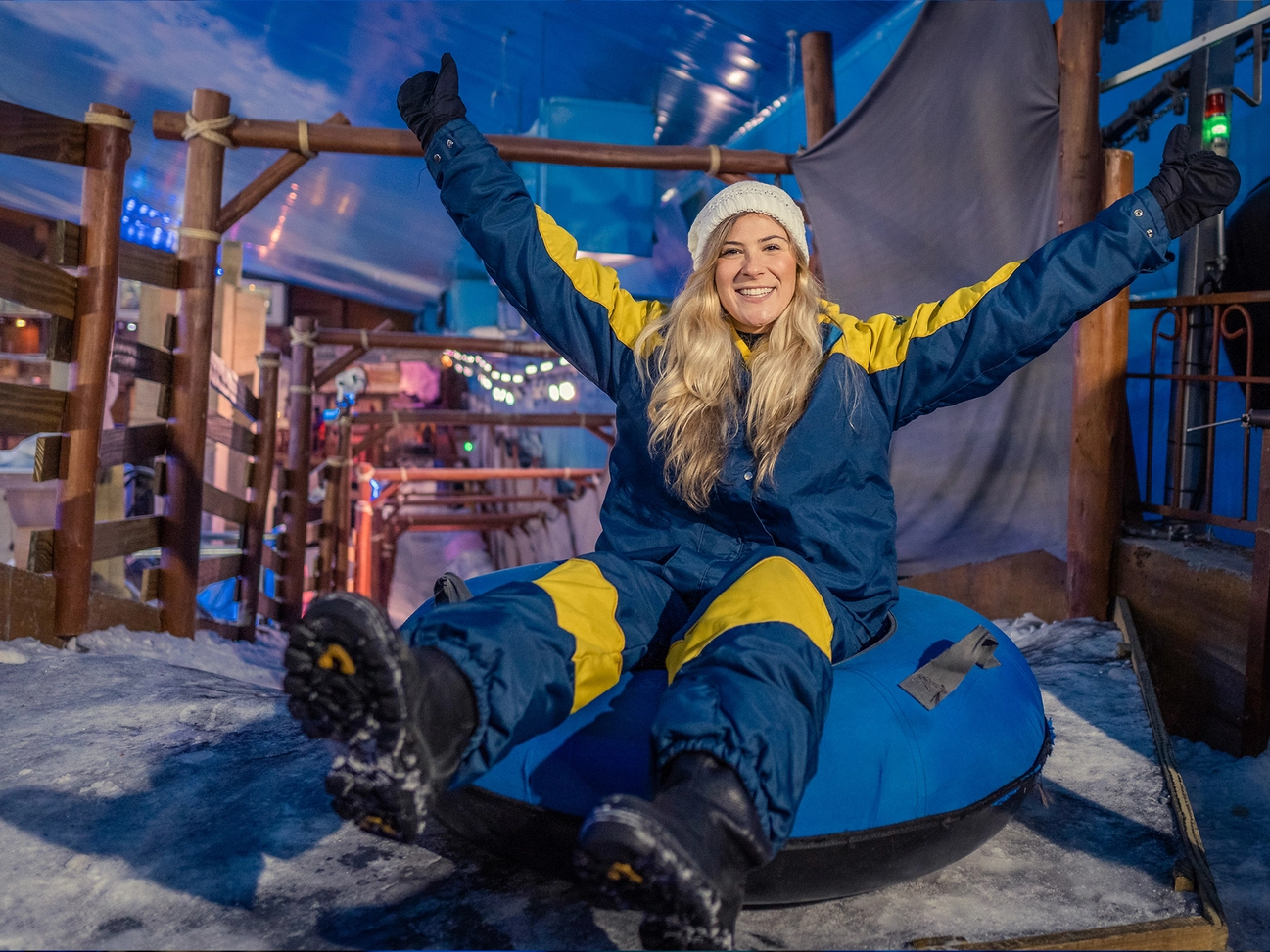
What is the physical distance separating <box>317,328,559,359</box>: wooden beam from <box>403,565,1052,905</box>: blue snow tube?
4.98 metres

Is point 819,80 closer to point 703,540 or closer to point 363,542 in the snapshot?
point 703,540

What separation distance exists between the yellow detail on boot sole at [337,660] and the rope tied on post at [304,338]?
5.43 metres

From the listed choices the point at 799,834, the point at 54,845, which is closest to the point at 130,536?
the point at 54,845

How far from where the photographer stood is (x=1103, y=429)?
3.01 metres

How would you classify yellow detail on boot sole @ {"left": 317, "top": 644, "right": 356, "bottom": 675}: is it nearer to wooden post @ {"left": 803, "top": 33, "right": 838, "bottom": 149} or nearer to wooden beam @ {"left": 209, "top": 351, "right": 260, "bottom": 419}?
wooden beam @ {"left": 209, "top": 351, "right": 260, "bottom": 419}

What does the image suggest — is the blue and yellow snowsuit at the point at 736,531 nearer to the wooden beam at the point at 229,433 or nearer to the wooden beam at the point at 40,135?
the wooden beam at the point at 40,135

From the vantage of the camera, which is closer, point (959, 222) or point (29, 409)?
point (29, 409)

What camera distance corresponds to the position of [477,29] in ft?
20.4

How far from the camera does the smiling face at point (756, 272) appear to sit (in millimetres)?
1942

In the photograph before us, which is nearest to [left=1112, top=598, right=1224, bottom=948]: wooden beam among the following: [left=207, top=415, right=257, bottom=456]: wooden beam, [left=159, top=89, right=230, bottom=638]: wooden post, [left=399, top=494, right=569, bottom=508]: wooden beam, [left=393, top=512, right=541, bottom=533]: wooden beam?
[left=159, top=89, right=230, bottom=638]: wooden post

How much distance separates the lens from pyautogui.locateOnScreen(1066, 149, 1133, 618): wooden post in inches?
118

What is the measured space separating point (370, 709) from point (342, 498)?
Result: 7.01 m

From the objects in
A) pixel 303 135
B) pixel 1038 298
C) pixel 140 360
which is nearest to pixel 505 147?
pixel 303 135

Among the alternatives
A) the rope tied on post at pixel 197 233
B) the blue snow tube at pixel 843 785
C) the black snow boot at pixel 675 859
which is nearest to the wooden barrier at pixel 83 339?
the rope tied on post at pixel 197 233
